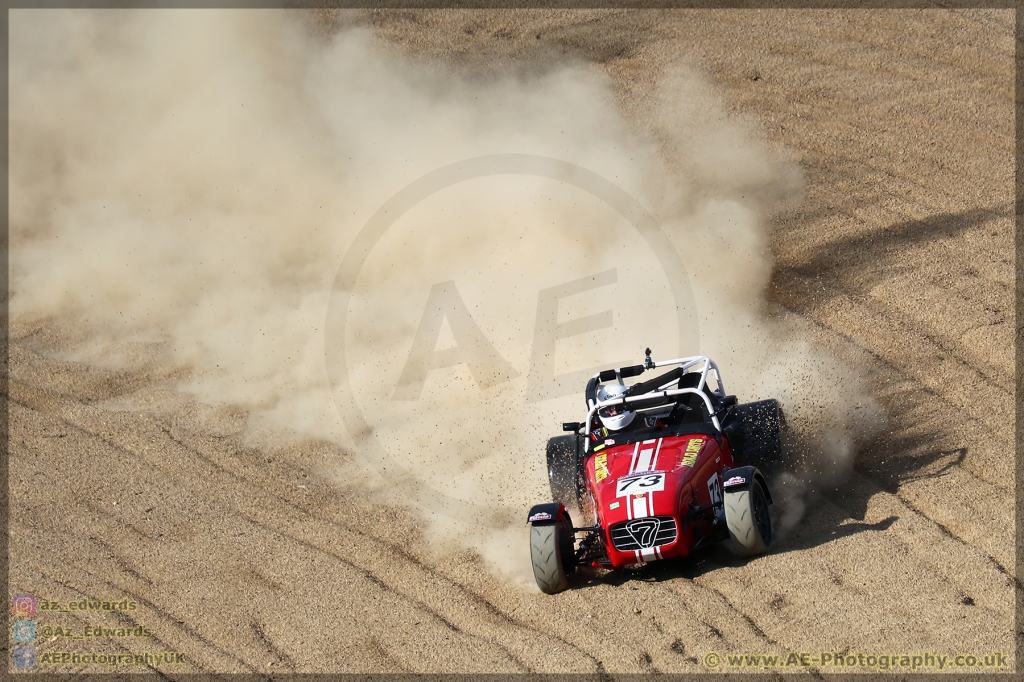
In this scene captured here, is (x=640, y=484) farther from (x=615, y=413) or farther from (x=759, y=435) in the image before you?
(x=759, y=435)

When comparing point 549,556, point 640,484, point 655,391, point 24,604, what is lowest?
point 24,604

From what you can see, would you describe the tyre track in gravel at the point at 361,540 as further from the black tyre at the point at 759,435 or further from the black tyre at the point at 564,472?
the black tyre at the point at 759,435

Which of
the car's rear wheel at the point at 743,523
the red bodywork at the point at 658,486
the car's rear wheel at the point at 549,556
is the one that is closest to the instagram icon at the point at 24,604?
the car's rear wheel at the point at 549,556

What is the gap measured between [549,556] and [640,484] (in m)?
0.92

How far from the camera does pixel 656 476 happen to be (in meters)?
7.57

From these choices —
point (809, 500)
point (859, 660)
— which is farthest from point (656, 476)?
point (859, 660)

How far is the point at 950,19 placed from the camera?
57.1 feet

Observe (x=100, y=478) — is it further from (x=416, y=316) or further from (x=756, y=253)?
(x=756, y=253)

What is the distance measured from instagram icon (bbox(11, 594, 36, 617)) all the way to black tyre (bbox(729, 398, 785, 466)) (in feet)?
20.8

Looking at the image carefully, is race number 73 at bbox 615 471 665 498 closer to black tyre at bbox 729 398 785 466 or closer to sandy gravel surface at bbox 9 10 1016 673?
sandy gravel surface at bbox 9 10 1016 673

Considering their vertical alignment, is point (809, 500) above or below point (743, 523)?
below

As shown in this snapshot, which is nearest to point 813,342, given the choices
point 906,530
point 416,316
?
point 906,530

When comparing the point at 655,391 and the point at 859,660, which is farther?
the point at 655,391

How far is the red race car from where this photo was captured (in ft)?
23.8
